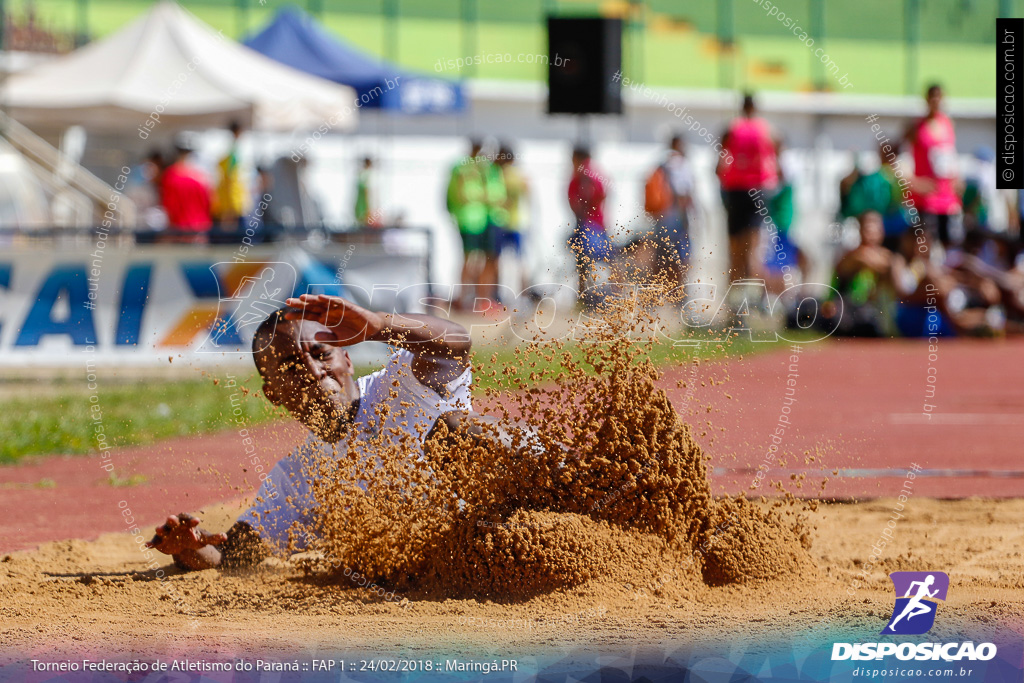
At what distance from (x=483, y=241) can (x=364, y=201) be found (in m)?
2.99

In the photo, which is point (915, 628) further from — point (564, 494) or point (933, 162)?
point (933, 162)

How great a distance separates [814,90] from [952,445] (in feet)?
60.0

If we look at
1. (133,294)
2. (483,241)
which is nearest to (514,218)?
(483,241)

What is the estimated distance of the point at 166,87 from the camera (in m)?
14.1

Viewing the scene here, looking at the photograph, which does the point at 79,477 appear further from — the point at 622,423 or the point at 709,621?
the point at 709,621

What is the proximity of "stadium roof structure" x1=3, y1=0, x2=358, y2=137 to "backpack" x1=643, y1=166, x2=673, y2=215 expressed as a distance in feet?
14.4

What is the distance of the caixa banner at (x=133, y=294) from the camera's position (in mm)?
10539

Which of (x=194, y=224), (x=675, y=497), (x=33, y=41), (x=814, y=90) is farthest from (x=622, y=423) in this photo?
(x=814, y=90)

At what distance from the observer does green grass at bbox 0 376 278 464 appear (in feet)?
24.8

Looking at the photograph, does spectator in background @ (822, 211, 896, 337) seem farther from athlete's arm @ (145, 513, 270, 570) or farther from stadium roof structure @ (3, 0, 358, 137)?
athlete's arm @ (145, 513, 270, 570)

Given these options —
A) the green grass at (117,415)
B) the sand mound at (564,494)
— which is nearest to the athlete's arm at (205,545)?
the sand mound at (564,494)

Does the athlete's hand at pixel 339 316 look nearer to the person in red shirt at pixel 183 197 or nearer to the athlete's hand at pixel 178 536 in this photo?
the athlete's hand at pixel 178 536

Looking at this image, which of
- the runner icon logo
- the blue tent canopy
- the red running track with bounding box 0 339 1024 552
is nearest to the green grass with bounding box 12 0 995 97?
the blue tent canopy

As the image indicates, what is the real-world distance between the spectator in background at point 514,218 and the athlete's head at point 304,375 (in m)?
10.7
